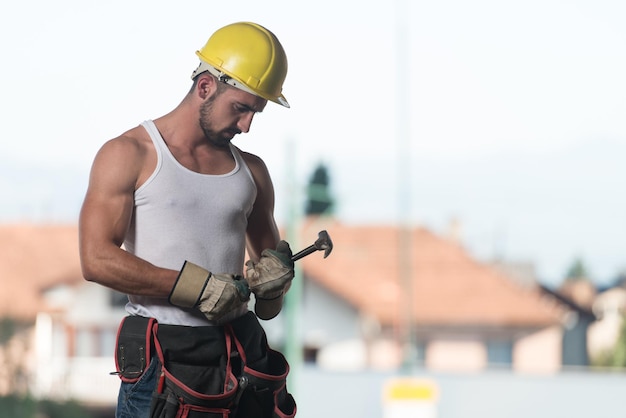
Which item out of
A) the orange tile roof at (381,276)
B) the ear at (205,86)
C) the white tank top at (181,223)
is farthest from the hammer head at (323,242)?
the orange tile roof at (381,276)

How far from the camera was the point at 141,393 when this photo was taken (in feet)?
18.5

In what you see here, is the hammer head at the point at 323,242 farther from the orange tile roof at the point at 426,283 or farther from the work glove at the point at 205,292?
the orange tile roof at the point at 426,283

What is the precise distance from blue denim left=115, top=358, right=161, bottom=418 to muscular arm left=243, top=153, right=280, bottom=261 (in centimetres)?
66

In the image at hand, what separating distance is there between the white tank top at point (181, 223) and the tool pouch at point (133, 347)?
2.3 inches

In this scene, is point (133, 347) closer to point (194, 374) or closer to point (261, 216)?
point (194, 374)

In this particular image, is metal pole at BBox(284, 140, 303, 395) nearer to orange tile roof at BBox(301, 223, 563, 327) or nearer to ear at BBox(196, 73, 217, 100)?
ear at BBox(196, 73, 217, 100)

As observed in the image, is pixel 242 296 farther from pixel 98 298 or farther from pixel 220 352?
pixel 98 298

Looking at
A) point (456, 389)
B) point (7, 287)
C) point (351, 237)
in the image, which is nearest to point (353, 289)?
point (351, 237)

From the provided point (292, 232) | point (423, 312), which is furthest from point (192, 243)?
point (423, 312)

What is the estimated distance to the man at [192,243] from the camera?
548 cm

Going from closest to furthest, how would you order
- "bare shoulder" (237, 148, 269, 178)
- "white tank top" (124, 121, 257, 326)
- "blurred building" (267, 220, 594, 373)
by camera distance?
"white tank top" (124, 121, 257, 326)
"bare shoulder" (237, 148, 269, 178)
"blurred building" (267, 220, 594, 373)

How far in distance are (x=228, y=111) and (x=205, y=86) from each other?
13 centimetres

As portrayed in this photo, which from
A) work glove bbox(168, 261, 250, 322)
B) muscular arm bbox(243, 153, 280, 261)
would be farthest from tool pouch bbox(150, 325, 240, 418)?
muscular arm bbox(243, 153, 280, 261)

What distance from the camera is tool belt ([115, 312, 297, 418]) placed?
18.4ft
